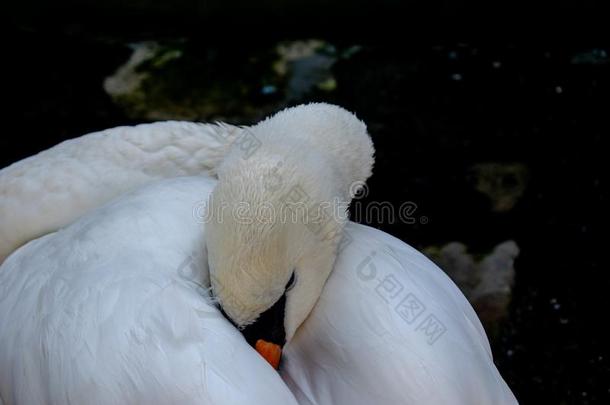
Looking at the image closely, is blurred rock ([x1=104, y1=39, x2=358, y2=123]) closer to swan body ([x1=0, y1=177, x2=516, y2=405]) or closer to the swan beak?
swan body ([x1=0, y1=177, x2=516, y2=405])

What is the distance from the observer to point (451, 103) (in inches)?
174

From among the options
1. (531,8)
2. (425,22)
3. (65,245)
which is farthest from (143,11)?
(65,245)

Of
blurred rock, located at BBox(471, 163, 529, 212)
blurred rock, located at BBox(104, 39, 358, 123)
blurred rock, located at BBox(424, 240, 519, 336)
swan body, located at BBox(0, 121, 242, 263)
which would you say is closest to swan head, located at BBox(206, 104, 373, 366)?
swan body, located at BBox(0, 121, 242, 263)

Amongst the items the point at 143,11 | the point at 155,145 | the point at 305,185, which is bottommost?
the point at 143,11

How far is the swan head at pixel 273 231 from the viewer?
5.84 ft

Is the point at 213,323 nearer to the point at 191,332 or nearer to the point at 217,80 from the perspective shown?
the point at 191,332

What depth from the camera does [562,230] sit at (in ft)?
12.8

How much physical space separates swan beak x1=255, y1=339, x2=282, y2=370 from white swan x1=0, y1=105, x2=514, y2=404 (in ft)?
0.16

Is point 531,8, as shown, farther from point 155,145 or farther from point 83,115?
point 155,145

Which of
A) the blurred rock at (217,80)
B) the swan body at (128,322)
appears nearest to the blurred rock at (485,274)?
the blurred rock at (217,80)

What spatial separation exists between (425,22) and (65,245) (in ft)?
10.2

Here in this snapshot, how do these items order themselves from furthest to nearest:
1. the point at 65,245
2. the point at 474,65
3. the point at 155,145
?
the point at 474,65 < the point at 155,145 < the point at 65,245

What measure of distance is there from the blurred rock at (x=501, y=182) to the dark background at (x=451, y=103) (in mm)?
21

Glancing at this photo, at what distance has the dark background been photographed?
361cm
